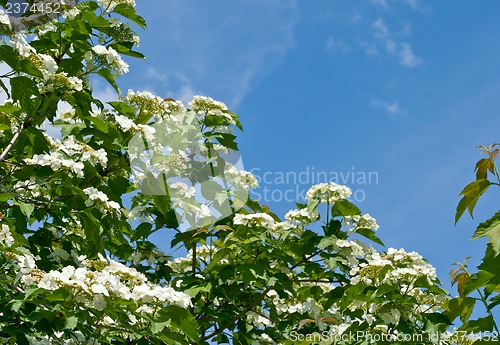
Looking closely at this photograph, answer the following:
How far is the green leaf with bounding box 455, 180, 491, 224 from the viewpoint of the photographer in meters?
3.25

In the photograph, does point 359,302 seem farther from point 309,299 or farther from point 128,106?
point 128,106

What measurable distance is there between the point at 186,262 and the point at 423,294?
104 inches

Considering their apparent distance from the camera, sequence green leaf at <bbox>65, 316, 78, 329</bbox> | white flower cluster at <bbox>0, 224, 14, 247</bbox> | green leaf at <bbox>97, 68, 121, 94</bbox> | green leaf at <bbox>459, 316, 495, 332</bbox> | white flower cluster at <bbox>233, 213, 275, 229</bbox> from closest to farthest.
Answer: green leaf at <bbox>65, 316, 78, 329</bbox>, green leaf at <bbox>459, 316, 495, 332</bbox>, white flower cluster at <bbox>0, 224, 14, 247</bbox>, white flower cluster at <bbox>233, 213, 275, 229</bbox>, green leaf at <bbox>97, 68, 121, 94</bbox>

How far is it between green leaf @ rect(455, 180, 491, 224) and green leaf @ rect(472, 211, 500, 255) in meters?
0.20

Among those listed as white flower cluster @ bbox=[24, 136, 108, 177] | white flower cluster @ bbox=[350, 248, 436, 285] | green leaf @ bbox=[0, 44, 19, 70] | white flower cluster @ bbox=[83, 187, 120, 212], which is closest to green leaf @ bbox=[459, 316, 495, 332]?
white flower cluster @ bbox=[350, 248, 436, 285]

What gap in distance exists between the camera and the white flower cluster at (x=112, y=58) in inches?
228

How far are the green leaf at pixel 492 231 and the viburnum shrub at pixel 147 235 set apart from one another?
Answer: 6.33 feet

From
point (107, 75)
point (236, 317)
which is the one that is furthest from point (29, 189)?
point (236, 317)

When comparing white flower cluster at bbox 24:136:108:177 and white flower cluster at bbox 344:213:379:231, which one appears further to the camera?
white flower cluster at bbox 344:213:379:231

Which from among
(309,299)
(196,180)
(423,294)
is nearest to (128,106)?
(196,180)

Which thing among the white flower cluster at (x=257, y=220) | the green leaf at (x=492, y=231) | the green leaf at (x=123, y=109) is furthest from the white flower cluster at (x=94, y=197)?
the green leaf at (x=492, y=231)

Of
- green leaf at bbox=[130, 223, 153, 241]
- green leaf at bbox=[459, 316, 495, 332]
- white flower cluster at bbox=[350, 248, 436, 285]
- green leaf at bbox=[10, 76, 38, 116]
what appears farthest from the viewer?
green leaf at bbox=[130, 223, 153, 241]

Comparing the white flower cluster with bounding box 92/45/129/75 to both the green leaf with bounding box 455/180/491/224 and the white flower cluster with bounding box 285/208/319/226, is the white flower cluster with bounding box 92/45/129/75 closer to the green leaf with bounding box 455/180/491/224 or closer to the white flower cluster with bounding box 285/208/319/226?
the white flower cluster with bounding box 285/208/319/226

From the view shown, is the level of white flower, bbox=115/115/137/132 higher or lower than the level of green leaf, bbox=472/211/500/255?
higher
